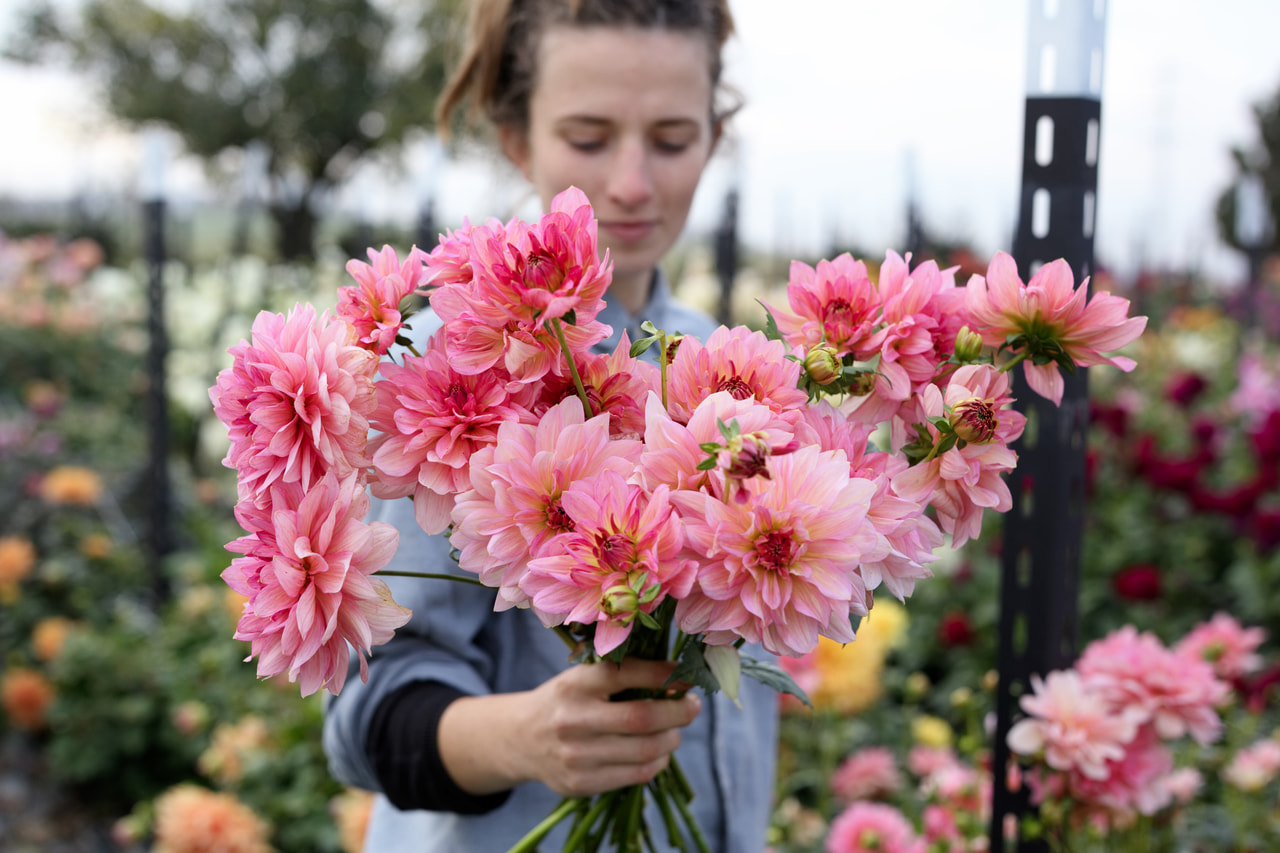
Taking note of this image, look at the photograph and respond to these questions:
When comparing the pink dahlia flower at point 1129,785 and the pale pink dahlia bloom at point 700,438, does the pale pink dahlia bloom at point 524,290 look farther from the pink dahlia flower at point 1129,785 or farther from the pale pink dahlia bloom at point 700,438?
the pink dahlia flower at point 1129,785

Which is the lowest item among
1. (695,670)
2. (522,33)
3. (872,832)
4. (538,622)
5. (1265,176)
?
(872,832)

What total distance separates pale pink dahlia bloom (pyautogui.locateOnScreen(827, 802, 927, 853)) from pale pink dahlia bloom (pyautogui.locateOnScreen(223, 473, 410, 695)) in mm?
943

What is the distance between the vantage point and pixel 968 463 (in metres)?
0.57

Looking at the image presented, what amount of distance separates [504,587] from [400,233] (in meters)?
11.6

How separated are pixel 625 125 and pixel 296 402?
0.56m

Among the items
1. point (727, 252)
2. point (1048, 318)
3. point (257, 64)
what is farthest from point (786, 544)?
point (257, 64)

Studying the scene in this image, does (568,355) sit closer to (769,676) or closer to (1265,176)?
(769,676)

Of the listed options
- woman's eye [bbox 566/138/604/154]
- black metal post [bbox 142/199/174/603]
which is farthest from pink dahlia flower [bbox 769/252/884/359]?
black metal post [bbox 142/199/174/603]

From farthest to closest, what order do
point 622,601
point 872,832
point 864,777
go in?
point 864,777, point 872,832, point 622,601

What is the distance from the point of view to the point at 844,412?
61 centimetres

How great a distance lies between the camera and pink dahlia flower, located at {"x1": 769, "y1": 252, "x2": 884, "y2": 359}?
0.59m

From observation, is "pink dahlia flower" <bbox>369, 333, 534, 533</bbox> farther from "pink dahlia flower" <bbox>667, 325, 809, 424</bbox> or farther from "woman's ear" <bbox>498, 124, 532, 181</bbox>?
"woman's ear" <bbox>498, 124, 532, 181</bbox>

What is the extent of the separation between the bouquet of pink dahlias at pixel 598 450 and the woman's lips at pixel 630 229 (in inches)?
17.3

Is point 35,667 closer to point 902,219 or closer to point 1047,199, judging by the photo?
point 1047,199
